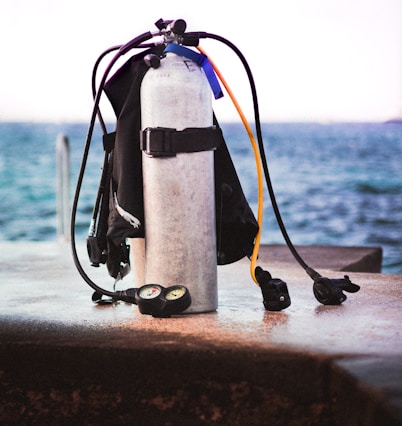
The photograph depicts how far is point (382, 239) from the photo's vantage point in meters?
15.8

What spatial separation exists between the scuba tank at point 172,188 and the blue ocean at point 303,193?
3.57 m

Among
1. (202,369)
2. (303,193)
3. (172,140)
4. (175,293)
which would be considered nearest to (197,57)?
(172,140)

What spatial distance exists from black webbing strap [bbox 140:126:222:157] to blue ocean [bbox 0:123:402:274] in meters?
3.71

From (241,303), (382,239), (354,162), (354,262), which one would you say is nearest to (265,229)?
(382,239)

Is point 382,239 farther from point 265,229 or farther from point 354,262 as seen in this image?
point 354,262

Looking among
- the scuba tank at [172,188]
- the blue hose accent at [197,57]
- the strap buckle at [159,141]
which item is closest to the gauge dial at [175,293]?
the scuba tank at [172,188]

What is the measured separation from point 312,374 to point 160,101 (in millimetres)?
1058

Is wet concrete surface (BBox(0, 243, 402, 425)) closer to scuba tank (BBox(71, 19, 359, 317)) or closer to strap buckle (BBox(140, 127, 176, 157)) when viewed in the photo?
scuba tank (BBox(71, 19, 359, 317))

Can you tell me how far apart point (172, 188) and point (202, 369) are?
748mm

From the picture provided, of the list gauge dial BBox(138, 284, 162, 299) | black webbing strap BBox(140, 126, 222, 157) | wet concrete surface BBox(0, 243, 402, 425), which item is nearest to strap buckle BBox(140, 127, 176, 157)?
black webbing strap BBox(140, 126, 222, 157)

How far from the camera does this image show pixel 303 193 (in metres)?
27.9

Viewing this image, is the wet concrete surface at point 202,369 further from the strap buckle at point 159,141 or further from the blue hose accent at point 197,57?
the blue hose accent at point 197,57

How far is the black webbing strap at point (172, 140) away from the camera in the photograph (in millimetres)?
2855

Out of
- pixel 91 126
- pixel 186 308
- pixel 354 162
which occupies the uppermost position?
pixel 91 126
